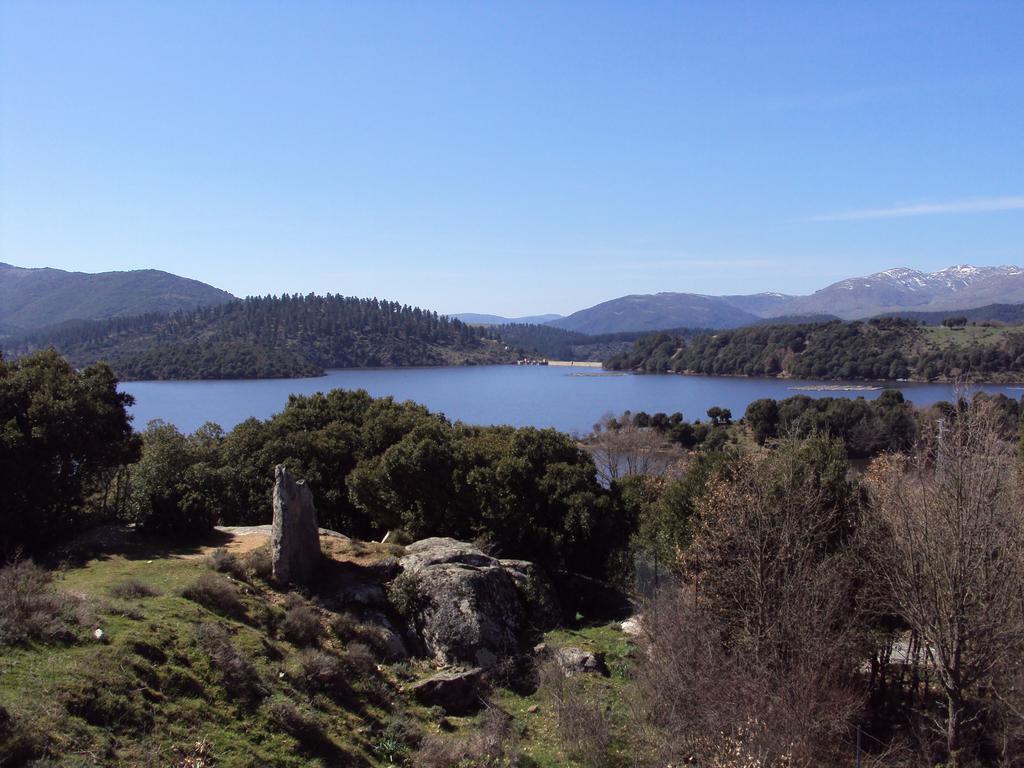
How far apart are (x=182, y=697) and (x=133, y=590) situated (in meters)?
3.78

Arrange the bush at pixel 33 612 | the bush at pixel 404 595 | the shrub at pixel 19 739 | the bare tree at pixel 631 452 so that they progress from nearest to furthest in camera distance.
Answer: the shrub at pixel 19 739
the bush at pixel 33 612
the bush at pixel 404 595
the bare tree at pixel 631 452

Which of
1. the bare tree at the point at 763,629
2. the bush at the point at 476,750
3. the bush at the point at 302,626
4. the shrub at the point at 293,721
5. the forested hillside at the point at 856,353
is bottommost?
the bush at the point at 476,750

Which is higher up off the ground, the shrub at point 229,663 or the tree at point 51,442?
the tree at point 51,442

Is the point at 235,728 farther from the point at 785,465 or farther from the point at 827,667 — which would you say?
the point at 785,465

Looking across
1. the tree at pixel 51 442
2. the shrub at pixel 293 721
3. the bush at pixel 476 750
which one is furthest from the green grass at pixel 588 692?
the tree at pixel 51 442

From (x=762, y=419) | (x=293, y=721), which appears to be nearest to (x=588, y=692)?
(x=293, y=721)

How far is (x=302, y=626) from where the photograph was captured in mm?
14875

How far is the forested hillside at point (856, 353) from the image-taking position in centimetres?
12541

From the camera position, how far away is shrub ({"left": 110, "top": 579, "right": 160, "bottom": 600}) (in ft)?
45.8

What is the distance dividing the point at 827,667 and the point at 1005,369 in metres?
135

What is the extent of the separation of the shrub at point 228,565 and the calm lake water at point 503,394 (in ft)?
218

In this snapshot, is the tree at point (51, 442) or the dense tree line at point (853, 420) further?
the dense tree line at point (853, 420)

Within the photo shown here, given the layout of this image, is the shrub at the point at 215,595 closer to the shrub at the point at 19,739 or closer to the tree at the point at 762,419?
the shrub at the point at 19,739

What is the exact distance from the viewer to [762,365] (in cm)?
16588
